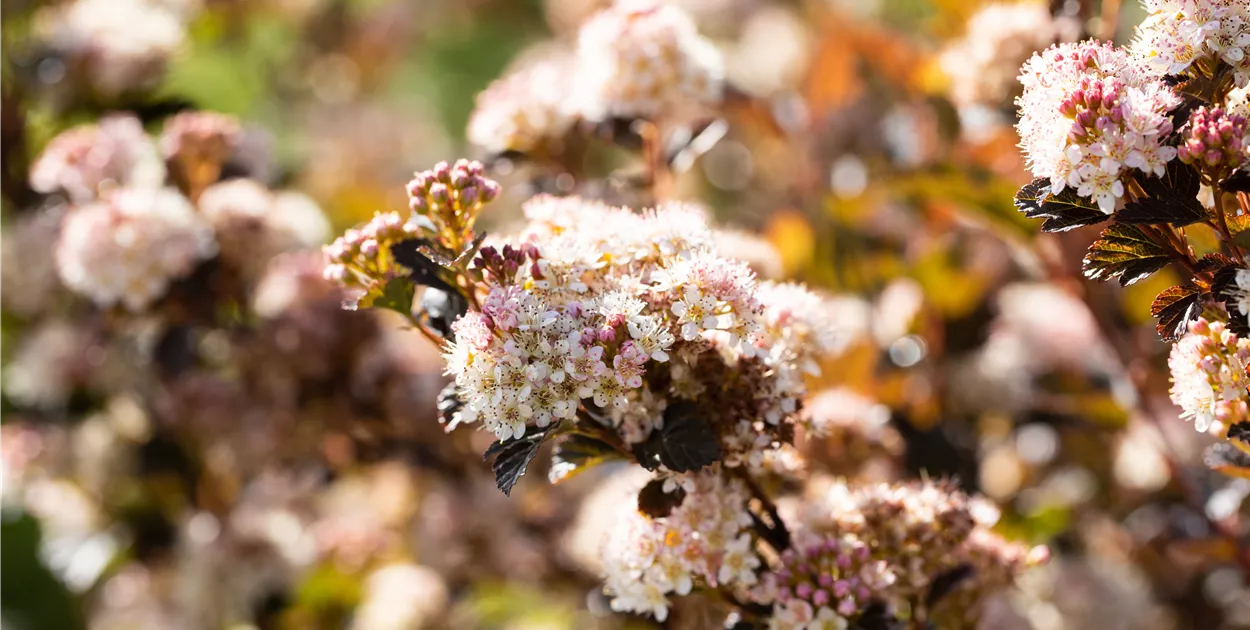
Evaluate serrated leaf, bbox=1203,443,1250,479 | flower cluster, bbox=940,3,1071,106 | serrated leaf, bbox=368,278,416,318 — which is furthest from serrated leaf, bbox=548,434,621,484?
flower cluster, bbox=940,3,1071,106

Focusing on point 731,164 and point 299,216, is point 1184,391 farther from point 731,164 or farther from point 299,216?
point 731,164

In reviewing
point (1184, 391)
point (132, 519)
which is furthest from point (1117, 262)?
point (132, 519)

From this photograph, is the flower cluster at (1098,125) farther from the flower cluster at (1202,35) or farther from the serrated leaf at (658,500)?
the serrated leaf at (658,500)

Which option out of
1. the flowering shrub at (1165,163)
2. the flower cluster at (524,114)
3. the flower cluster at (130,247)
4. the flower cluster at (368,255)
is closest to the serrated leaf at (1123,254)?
the flowering shrub at (1165,163)

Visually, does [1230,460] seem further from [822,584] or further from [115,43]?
[115,43]

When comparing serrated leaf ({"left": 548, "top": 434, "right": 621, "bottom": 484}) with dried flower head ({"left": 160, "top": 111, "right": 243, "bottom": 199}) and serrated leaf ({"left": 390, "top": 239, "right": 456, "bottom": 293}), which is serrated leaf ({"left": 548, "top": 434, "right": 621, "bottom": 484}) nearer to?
serrated leaf ({"left": 390, "top": 239, "right": 456, "bottom": 293})

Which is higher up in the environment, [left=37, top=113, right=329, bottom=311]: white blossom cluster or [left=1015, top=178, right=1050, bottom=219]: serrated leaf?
[left=37, top=113, right=329, bottom=311]: white blossom cluster

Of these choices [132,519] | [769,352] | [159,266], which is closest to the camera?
[769,352]
